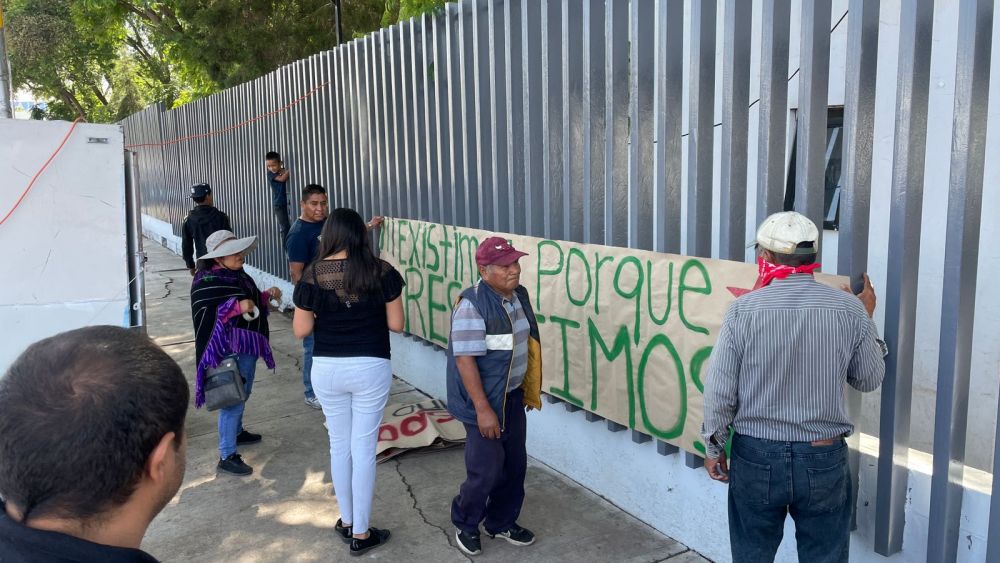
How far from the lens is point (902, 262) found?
2.96 m

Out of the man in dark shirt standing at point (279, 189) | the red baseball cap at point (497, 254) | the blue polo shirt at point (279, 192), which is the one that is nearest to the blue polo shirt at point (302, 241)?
the red baseball cap at point (497, 254)

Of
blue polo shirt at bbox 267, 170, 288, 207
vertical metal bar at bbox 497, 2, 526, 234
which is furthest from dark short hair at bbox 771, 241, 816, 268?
blue polo shirt at bbox 267, 170, 288, 207

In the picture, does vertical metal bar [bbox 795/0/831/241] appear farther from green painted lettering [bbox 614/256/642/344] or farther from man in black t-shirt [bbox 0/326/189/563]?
man in black t-shirt [bbox 0/326/189/563]

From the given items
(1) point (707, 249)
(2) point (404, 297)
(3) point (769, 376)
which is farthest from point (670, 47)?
(2) point (404, 297)

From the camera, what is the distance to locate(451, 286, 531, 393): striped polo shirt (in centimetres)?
358

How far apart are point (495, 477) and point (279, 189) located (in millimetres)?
6674

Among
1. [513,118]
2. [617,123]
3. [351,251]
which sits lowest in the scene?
[351,251]

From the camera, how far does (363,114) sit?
24.2 feet

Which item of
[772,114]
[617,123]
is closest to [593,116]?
[617,123]

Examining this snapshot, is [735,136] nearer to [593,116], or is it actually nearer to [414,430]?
[593,116]

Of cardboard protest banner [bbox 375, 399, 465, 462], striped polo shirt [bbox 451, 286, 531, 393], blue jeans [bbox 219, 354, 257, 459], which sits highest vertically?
striped polo shirt [bbox 451, 286, 531, 393]

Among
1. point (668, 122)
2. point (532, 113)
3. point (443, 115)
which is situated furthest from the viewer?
point (443, 115)

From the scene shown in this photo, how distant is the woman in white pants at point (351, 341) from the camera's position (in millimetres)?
3826

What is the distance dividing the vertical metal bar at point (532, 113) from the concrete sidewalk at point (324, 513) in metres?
1.45
